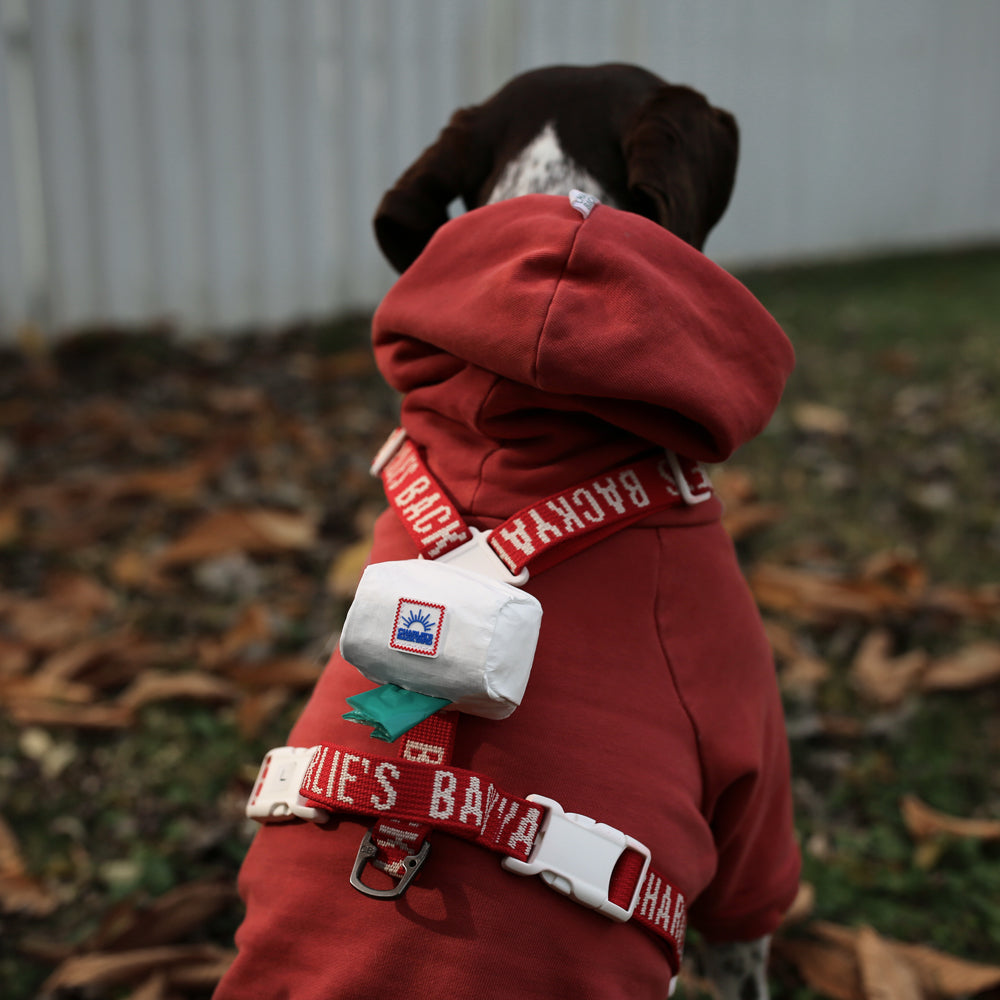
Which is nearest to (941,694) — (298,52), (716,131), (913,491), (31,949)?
(913,491)

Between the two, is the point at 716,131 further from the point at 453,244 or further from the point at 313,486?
the point at 313,486

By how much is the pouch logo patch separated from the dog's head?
0.67m

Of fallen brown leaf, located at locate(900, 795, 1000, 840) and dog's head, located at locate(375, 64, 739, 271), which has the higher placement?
dog's head, located at locate(375, 64, 739, 271)

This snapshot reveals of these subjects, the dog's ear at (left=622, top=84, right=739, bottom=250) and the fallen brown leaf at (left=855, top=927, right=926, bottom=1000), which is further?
the fallen brown leaf at (left=855, top=927, right=926, bottom=1000)

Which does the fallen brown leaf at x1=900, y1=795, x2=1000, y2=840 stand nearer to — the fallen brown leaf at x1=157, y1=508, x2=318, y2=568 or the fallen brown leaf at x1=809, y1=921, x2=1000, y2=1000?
the fallen brown leaf at x1=809, y1=921, x2=1000, y2=1000

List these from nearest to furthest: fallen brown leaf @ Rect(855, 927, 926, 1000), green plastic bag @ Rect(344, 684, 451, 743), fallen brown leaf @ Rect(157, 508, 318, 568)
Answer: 1. green plastic bag @ Rect(344, 684, 451, 743)
2. fallen brown leaf @ Rect(855, 927, 926, 1000)
3. fallen brown leaf @ Rect(157, 508, 318, 568)

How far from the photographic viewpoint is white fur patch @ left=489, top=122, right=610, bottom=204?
148 centimetres

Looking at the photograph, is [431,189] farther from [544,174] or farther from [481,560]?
[481,560]

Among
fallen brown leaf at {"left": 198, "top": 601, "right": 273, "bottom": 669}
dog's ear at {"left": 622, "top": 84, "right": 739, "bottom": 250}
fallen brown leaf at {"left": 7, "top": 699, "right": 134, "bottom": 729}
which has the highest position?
dog's ear at {"left": 622, "top": 84, "right": 739, "bottom": 250}

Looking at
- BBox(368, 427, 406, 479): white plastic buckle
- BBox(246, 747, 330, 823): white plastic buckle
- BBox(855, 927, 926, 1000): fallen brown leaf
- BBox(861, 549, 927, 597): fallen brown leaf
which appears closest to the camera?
BBox(246, 747, 330, 823): white plastic buckle

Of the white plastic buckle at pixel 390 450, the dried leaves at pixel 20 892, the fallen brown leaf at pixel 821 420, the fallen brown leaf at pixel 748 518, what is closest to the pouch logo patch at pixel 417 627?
the white plastic buckle at pixel 390 450

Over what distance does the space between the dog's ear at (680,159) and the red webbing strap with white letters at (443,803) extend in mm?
750

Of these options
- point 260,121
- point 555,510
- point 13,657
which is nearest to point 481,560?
point 555,510

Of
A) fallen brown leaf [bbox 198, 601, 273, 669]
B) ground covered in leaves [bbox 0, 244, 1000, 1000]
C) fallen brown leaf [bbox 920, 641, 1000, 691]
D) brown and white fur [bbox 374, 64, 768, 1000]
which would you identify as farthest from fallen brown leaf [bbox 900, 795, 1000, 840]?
fallen brown leaf [bbox 198, 601, 273, 669]
